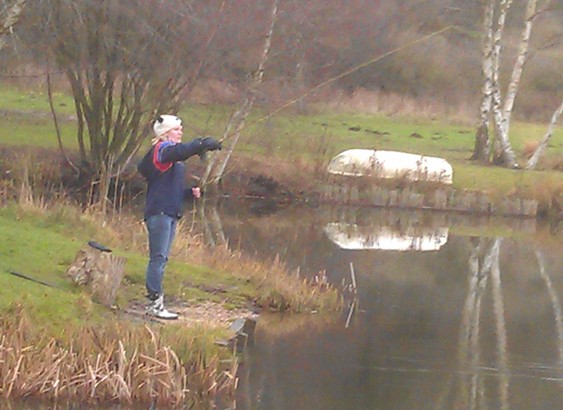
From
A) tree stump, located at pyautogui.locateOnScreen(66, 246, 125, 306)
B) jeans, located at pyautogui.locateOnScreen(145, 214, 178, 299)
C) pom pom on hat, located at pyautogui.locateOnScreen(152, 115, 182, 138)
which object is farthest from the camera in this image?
tree stump, located at pyautogui.locateOnScreen(66, 246, 125, 306)

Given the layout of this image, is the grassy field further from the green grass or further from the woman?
the woman

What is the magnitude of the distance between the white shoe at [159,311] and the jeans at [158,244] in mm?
55

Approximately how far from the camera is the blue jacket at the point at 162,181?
10539 mm

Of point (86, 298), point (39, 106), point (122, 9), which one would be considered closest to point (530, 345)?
point (86, 298)

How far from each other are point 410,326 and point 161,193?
13.6ft

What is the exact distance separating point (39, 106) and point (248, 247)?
20.0m

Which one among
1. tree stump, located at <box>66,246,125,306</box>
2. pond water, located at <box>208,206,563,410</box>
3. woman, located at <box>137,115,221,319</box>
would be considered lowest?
pond water, located at <box>208,206,563,410</box>

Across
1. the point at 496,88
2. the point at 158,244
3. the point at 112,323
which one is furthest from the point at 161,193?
the point at 496,88

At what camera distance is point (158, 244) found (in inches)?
433

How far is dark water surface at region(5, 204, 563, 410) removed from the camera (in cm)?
1026

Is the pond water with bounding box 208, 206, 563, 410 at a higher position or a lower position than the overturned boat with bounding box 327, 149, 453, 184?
lower

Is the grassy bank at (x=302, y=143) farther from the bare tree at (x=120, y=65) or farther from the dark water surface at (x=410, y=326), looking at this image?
the dark water surface at (x=410, y=326)

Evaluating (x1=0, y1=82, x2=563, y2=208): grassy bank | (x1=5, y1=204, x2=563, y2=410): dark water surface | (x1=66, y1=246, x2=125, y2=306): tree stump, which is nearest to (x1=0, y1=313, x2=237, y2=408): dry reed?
(x1=5, y1=204, x2=563, y2=410): dark water surface

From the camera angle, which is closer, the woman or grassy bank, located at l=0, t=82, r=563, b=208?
the woman
